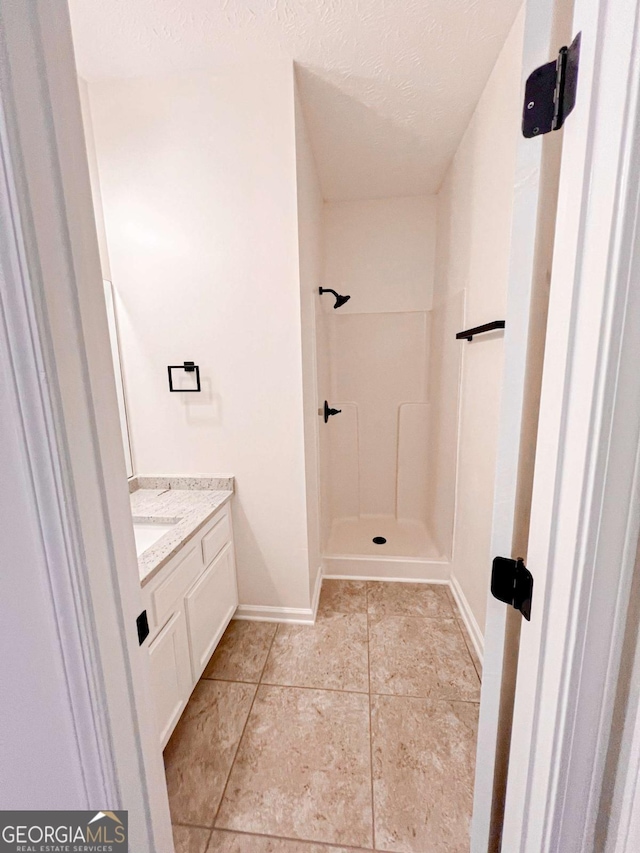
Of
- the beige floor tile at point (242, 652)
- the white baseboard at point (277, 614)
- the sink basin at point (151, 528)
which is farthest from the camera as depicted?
the white baseboard at point (277, 614)

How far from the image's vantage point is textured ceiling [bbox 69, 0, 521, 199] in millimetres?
1272

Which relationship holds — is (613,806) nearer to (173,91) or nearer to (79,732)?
(79,732)

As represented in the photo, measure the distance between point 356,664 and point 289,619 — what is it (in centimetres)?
47

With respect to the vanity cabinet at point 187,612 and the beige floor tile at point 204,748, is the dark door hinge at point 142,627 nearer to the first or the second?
the vanity cabinet at point 187,612

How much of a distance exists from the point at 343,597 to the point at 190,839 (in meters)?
1.29

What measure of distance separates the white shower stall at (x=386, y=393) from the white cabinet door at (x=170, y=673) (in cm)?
121

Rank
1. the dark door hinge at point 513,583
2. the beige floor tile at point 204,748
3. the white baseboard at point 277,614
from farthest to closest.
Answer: the white baseboard at point 277,614 < the beige floor tile at point 204,748 < the dark door hinge at point 513,583

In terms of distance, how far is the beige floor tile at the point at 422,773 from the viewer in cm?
111

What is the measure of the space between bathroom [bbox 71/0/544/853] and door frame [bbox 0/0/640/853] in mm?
672

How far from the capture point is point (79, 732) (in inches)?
21.6

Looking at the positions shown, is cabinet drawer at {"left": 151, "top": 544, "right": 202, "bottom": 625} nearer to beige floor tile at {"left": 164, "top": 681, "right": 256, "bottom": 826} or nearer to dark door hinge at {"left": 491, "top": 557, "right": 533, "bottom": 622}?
beige floor tile at {"left": 164, "top": 681, "right": 256, "bottom": 826}

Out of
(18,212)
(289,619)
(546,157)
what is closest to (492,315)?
(546,157)

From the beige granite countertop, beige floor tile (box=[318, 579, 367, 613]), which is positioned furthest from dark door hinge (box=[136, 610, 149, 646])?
beige floor tile (box=[318, 579, 367, 613])

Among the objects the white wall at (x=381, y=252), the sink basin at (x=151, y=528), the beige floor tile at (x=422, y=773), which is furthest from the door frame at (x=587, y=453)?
the white wall at (x=381, y=252)
